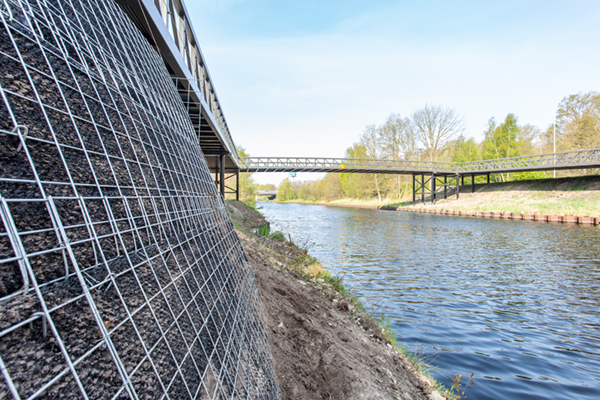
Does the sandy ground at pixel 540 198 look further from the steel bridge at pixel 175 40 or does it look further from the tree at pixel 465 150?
the steel bridge at pixel 175 40

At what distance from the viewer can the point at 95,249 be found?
5.23 ft

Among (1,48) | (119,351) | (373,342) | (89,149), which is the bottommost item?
(373,342)

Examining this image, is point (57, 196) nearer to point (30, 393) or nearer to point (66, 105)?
point (66, 105)

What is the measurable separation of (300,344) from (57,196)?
9.20ft

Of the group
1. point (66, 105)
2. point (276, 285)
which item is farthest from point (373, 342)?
point (66, 105)

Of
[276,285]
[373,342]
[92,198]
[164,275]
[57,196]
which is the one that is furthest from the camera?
[276,285]

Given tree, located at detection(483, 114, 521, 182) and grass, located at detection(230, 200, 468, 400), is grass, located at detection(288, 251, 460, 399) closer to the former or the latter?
grass, located at detection(230, 200, 468, 400)

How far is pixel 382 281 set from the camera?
27.4 ft

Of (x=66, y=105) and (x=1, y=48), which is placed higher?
(x=1, y=48)

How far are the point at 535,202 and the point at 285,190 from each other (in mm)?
79544

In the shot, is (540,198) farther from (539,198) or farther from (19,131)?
(19,131)

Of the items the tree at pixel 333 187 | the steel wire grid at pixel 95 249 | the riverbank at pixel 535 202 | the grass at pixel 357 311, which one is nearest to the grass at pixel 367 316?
the grass at pixel 357 311

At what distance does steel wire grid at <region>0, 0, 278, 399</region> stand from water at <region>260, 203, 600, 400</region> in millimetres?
3534

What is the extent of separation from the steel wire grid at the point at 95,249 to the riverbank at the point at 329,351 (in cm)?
40
